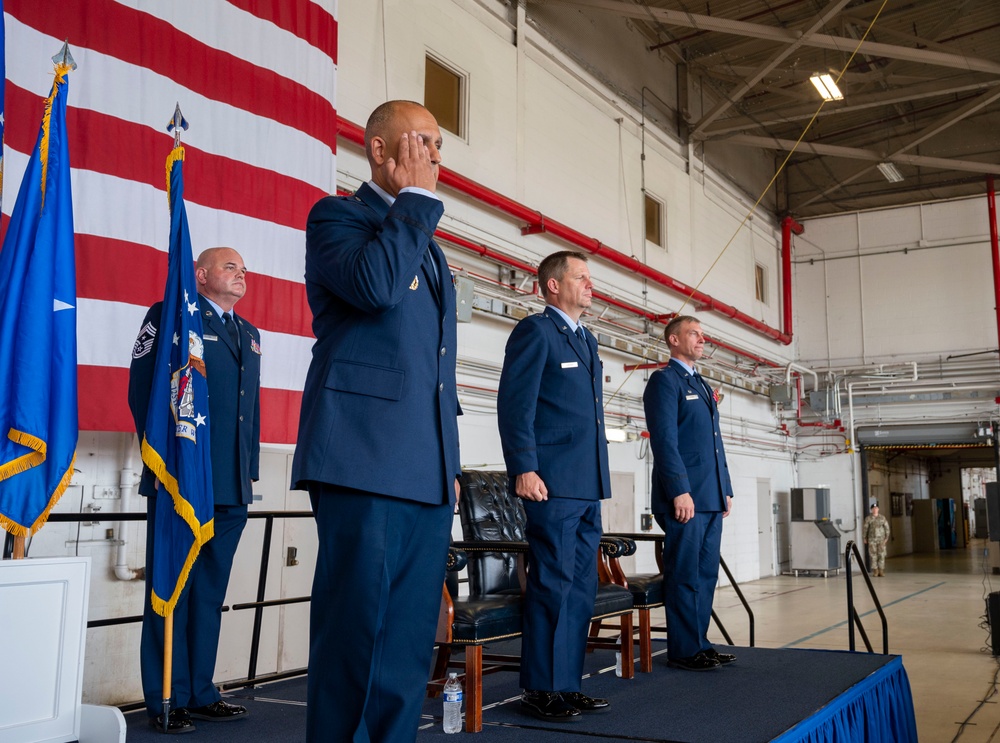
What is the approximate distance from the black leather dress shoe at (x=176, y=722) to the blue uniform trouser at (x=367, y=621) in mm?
1366

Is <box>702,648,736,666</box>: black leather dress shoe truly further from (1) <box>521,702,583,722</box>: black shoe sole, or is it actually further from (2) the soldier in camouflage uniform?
(2) the soldier in camouflage uniform

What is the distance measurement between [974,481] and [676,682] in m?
32.7

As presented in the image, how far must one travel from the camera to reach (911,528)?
74.3 feet

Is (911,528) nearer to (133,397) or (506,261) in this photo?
(506,261)

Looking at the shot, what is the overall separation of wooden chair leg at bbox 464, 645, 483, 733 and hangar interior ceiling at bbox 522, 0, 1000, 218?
24.1ft

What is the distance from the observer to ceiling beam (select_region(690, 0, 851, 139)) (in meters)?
9.22

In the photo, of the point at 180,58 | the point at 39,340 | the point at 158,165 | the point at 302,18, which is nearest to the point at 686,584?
the point at 39,340

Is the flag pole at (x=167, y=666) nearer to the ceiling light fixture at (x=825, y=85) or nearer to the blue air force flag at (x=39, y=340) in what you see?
the blue air force flag at (x=39, y=340)

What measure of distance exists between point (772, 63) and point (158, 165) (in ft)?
27.0

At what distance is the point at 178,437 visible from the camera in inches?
112

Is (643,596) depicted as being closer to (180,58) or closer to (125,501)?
(125,501)

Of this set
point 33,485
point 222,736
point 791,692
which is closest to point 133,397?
point 33,485

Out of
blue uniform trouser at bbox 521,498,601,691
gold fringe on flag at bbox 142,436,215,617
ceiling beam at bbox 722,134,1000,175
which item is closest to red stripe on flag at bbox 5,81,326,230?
gold fringe on flag at bbox 142,436,215,617

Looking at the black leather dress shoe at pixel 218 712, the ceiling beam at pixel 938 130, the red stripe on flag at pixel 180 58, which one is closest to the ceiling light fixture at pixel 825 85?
the ceiling beam at pixel 938 130
